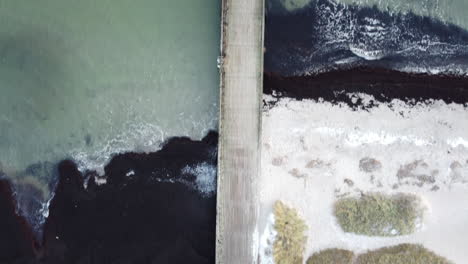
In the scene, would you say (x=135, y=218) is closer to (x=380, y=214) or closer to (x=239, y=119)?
(x=239, y=119)

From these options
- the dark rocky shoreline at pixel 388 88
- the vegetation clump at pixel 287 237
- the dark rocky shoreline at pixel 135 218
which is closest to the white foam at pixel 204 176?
the dark rocky shoreline at pixel 135 218

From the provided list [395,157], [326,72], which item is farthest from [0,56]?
[395,157]

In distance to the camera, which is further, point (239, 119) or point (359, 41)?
point (359, 41)

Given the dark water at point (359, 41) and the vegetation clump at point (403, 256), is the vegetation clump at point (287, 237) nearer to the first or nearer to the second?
the vegetation clump at point (403, 256)

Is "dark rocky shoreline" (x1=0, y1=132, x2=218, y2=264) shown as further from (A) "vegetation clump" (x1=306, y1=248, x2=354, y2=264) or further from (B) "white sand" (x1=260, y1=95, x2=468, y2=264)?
(A) "vegetation clump" (x1=306, y1=248, x2=354, y2=264)

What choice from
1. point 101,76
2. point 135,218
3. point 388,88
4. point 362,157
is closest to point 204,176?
point 135,218

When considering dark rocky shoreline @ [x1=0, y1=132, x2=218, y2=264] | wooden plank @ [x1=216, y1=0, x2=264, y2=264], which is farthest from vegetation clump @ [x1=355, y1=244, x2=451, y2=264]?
dark rocky shoreline @ [x1=0, y1=132, x2=218, y2=264]

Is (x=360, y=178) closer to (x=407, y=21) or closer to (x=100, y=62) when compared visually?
(x=407, y=21)
